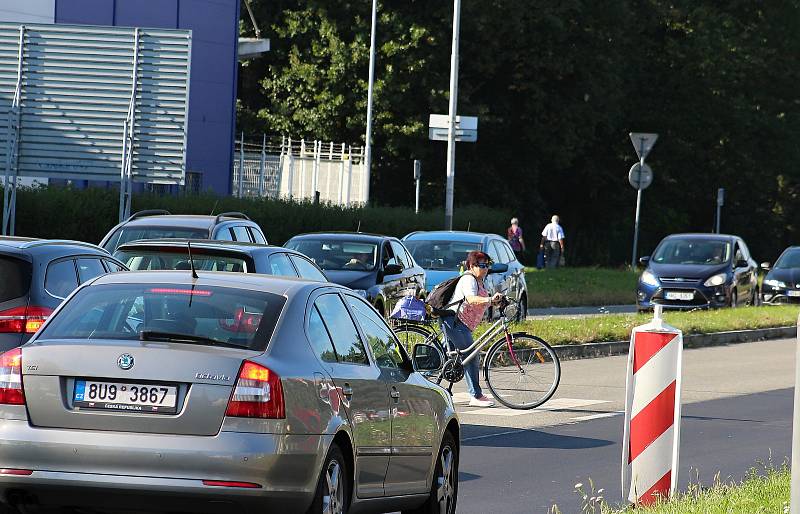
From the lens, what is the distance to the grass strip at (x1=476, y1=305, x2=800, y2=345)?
23656 mm

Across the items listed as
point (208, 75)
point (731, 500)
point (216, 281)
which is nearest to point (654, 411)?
point (731, 500)

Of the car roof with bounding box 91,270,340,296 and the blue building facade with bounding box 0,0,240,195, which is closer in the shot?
the car roof with bounding box 91,270,340,296

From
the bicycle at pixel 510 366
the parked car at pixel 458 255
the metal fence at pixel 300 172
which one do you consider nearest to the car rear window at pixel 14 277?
the bicycle at pixel 510 366

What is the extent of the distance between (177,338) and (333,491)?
3.37ft

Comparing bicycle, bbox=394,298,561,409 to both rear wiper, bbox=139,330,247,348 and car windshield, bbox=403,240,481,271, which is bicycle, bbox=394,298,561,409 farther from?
car windshield, bbox=403,240,481,271

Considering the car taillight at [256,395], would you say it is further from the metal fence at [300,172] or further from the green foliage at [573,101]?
the green foliage at [573,101]

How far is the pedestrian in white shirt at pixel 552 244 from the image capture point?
50062 millimetres

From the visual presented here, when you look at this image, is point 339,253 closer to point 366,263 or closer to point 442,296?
point 366,263

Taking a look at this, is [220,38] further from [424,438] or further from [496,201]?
[424,438]

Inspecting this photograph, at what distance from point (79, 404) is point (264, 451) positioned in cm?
89

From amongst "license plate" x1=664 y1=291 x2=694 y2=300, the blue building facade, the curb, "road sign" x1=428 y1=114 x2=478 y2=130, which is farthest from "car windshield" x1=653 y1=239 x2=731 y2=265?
the blue building facade

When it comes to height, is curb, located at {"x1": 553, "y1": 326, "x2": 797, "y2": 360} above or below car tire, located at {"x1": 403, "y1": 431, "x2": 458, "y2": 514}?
below

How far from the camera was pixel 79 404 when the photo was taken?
746 cm

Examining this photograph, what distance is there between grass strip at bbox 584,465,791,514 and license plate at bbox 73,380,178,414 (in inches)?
107
